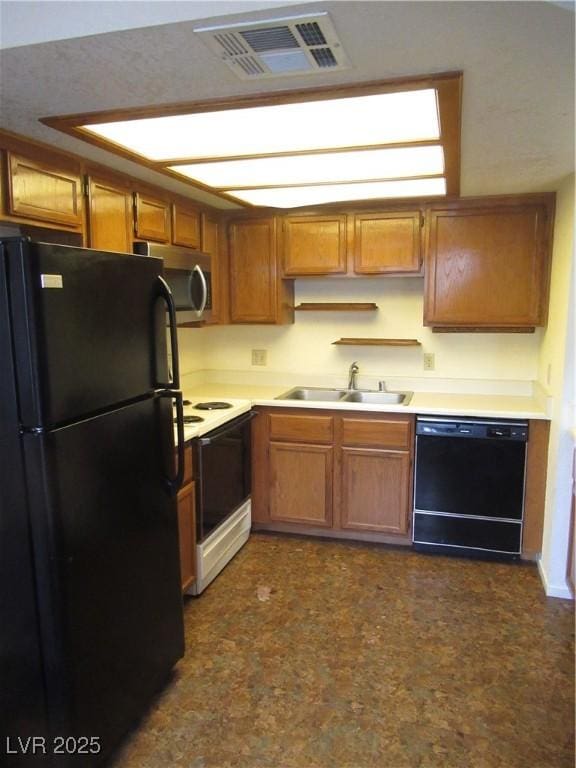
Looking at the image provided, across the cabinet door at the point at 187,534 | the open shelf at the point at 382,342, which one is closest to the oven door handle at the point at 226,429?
the cabinet door at the point at 187,534

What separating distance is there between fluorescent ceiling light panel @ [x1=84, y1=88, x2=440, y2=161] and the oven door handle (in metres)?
1.31

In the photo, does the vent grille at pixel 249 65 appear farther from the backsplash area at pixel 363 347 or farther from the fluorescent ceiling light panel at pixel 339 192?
the backsplash area at pixel 363 347

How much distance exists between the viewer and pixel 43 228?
83.0 inches

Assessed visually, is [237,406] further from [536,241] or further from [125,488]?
[536,241]

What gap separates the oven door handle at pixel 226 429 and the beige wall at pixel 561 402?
1694 millimetres

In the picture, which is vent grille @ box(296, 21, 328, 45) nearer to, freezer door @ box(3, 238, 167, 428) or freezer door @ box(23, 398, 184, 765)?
freezer door @ box(3, 238, 167, 428)

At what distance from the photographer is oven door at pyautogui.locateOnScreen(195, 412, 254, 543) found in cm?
269

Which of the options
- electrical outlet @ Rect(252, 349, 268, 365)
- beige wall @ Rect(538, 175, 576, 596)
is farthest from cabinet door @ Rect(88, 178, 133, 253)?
beige wall @ Rect(538, 175, 576, 596)

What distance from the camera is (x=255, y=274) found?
11.8 ft

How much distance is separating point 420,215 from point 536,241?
0.68m

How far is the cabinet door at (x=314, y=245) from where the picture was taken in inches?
135

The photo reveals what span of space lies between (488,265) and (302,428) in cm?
148

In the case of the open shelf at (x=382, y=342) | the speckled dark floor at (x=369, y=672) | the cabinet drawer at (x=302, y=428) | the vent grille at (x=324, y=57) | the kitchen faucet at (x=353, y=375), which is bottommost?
the speckled dark floor at (x=369, y=672)

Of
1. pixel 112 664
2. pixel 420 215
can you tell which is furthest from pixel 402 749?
pixel 420 215
